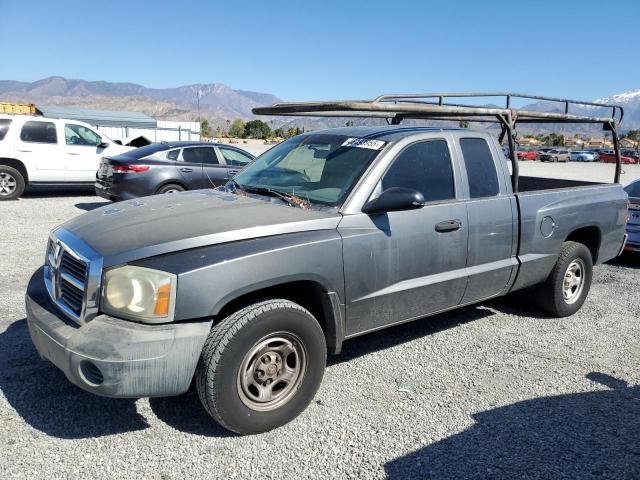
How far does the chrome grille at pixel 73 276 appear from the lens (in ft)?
9.51

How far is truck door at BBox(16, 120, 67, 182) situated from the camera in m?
11.9

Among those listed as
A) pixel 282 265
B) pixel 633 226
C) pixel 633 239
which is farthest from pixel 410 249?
pixel 633 226

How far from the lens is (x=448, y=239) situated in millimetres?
4055

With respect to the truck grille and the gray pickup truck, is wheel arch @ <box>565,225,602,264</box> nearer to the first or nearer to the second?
the gray pickup truck

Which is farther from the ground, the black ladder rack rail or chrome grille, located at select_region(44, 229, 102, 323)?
the black ladder rack rail

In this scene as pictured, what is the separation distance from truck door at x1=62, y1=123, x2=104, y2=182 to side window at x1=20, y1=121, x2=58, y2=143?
0.87 ft

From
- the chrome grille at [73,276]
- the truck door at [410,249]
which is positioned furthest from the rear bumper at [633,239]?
the chrome grille at [73,276]

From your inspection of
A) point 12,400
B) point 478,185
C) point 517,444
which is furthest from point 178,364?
point 478,185

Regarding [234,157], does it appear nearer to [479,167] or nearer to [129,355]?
[479,167]

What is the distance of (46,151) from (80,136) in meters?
0.91

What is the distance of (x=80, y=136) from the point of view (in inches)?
503

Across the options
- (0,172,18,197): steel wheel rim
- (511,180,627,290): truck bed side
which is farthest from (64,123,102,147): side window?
(511,180,627,290): truck bed side

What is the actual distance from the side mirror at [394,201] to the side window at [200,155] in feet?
26.1

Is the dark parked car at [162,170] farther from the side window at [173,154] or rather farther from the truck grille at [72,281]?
the truck grille at [72,281]
